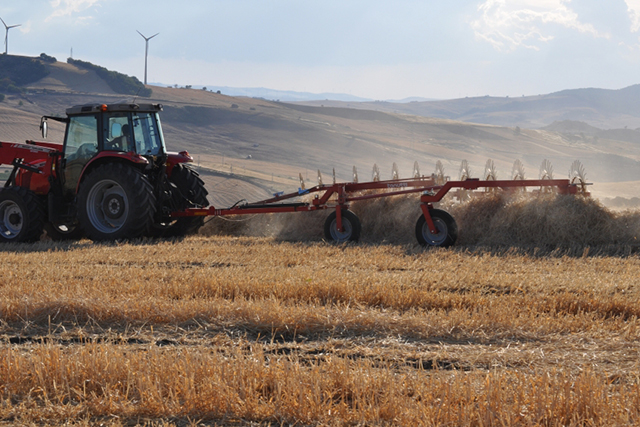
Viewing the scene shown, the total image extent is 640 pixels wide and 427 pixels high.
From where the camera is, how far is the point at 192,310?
16.8ft

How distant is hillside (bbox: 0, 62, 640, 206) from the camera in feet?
190

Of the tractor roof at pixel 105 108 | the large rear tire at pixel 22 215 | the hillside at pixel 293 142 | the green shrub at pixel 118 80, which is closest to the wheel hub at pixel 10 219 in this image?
the large rear tire at pixel 22 215

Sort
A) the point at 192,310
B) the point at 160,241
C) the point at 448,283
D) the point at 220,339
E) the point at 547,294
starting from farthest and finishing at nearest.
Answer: the point at 160,241 < the point at 448,283 < the point at 547,294 < the point at 192,310 < the point at 220,339

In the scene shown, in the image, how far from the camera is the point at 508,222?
1002 cm

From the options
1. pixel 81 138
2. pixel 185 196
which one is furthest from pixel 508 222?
pixel 81 138

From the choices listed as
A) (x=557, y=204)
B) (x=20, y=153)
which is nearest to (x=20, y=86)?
(x=20, y=153)

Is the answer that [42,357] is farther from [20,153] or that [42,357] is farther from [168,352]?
[20,153]

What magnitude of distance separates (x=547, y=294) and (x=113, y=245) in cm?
704

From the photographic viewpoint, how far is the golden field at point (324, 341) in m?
3.20


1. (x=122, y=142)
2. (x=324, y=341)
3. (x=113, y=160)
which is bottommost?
(x=324, y=341)

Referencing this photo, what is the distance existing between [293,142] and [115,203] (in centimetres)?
6853

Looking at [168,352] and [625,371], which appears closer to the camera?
[625,371]

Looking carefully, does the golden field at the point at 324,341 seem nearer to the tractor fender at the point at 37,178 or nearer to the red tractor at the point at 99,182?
the red tractor at the point at 99,182

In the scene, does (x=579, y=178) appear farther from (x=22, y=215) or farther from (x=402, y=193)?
(x=22, y=215)
